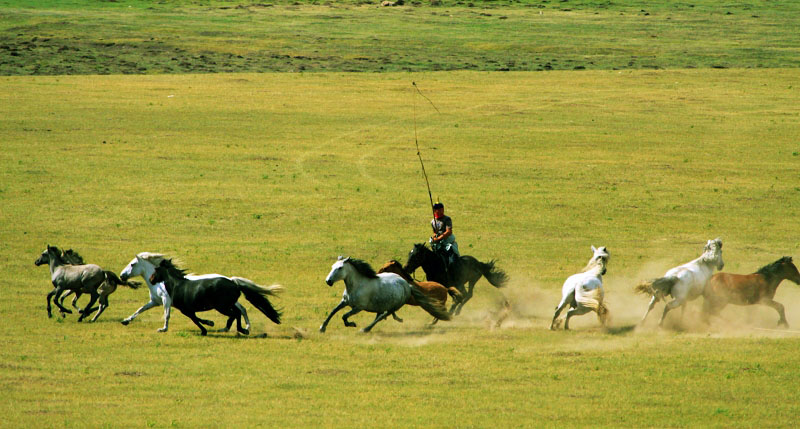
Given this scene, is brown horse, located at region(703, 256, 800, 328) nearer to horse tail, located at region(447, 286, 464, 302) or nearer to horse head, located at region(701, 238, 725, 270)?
horse head, located at region(701, 238, 725, 270)

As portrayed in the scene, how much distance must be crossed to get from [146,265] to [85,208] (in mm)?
15870

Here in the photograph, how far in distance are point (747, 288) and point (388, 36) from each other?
2882 inches

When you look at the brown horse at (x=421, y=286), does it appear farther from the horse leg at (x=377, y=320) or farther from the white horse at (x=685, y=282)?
the white horse at (x=685, y=282)

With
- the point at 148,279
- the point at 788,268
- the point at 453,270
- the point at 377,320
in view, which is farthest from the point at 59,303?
the point at 788,268

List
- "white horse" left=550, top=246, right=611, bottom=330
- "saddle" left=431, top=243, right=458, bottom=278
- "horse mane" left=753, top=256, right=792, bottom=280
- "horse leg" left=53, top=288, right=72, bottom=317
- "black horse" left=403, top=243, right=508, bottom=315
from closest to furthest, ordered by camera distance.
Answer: "white horse" left=550, top=246, right=611, bottom=330
"horse mane" left=753, top=256, right=792, bottom=280
"horse leg" left=53, top=288, right=72, bottom=317
"black horse" left=403, top=243, right=508, bottom=315
"saddle" left=431, top=243, right=458, bottom=278

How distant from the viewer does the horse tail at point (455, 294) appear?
2091 centimetres

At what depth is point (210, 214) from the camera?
33906mm

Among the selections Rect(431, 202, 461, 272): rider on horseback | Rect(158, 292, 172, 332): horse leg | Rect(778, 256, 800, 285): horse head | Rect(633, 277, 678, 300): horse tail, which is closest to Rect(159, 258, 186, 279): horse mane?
Rect(158, 292, 172, 332): horse leg

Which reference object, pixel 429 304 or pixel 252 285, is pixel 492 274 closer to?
pixel 429 304

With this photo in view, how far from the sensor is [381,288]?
19375mm

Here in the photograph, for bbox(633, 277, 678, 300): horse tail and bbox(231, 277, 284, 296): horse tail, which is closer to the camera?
bbox(231, 277, 284, 296): horse tail

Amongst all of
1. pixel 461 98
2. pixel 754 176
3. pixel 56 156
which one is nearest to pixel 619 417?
pixel 754 176

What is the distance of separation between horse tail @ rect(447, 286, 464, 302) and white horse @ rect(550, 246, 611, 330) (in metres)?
2.06

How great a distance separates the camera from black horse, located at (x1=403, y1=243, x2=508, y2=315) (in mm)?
20859
